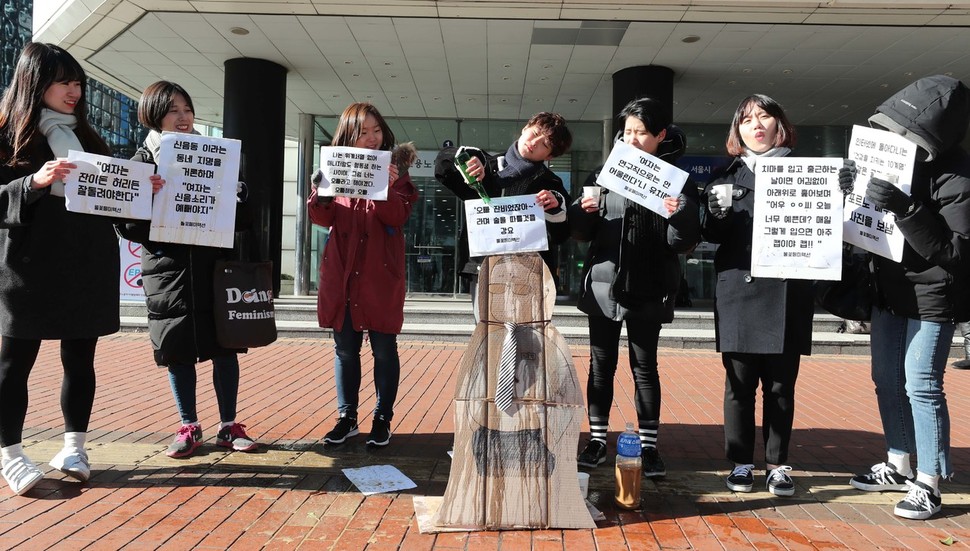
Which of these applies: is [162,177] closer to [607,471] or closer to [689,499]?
[607,471]

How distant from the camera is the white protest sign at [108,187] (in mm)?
3047

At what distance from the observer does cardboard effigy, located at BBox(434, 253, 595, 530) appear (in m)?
2.85

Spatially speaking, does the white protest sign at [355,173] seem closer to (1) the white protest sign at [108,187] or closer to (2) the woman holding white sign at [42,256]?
(1) the white protest sign at [108,187]

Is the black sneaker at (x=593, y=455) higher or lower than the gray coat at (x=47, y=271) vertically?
lower

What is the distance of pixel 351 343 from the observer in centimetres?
402

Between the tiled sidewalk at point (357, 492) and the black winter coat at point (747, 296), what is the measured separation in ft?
2.59

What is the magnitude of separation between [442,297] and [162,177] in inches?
494

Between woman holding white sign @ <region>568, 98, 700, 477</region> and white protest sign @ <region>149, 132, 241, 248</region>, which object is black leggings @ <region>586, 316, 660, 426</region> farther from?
white protest sign @ <region>149, 132, 241, 248</region>

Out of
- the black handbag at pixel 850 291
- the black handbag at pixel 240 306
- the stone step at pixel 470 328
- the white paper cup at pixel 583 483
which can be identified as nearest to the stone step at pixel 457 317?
the stone step at pixel 470 328

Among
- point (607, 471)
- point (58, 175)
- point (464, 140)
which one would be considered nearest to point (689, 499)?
point (607, 471)

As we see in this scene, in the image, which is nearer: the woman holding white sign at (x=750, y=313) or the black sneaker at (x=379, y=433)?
the woman holding white sign at (x=750, y=313)

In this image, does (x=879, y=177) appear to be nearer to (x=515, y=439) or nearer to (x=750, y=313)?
(x=750, y=313)

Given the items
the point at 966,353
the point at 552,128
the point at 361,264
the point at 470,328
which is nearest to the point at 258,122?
the point at 470,328

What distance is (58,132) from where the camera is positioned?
3.22 metres
